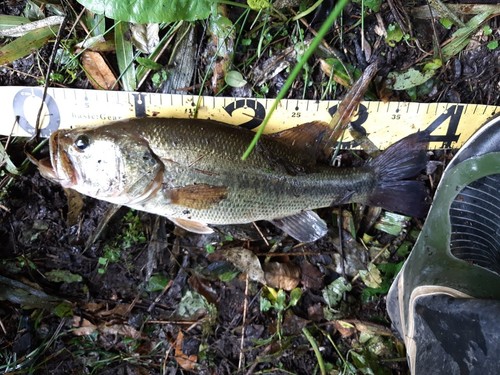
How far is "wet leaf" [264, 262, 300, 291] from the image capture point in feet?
9.05

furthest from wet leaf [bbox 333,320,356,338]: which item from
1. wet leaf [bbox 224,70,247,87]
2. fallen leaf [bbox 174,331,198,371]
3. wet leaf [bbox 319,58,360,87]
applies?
wet leaf [bbox 224,70,247,87]

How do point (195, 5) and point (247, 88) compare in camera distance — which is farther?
point (247, 88)

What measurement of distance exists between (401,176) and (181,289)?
157 centimetres

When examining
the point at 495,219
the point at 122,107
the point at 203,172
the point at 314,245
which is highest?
the point at 122,107

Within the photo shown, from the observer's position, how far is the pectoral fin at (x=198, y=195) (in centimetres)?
230

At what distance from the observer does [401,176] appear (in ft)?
8.45

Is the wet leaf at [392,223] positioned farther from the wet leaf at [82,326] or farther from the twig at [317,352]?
the wet leaf at [82,326]

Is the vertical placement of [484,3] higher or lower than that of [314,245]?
higher

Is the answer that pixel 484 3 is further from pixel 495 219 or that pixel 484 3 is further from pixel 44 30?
pixel 44 30

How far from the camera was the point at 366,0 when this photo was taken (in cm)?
252

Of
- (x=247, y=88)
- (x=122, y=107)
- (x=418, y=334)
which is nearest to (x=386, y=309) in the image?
(x=418, y=334)

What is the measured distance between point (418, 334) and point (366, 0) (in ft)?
6.19

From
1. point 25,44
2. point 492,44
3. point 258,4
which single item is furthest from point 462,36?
point 25,44

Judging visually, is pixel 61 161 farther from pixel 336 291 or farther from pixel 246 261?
pixel 336 291
